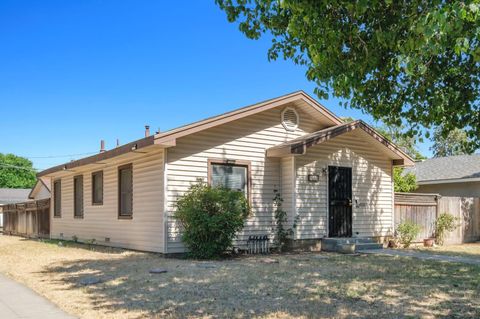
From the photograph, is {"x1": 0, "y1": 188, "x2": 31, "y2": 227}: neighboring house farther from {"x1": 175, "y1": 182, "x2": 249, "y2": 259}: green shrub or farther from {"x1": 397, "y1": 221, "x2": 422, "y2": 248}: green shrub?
{"x1": 397, "y1": 221, "x2": 422, "y2": 248}: green shrub

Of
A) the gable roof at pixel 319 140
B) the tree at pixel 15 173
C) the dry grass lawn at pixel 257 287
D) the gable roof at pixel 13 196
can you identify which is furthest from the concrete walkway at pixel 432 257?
the tree at pixel 15 173

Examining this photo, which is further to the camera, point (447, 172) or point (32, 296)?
point (447, 172)

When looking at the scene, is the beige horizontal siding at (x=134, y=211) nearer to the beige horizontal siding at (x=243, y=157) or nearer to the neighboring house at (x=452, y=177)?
the beige horizontal siding at (x=243, y=157)

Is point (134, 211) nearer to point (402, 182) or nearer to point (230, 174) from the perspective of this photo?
point (230, 174)

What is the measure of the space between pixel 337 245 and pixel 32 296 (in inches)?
330

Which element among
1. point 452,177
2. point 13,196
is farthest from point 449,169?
point 13,196

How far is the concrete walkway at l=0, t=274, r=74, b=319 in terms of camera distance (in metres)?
5.64

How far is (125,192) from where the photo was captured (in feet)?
45.6

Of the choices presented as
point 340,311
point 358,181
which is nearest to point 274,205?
point 358,181

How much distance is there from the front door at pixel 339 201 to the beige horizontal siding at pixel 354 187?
0.17 metres

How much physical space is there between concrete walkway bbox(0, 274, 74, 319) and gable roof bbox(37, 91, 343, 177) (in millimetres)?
4577

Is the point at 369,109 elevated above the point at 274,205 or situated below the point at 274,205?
above

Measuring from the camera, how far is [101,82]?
85.0 feet

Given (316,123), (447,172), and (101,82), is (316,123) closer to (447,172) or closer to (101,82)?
(447,172)
